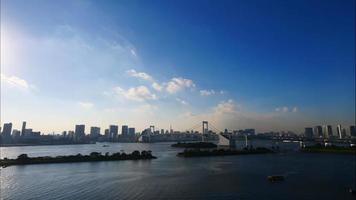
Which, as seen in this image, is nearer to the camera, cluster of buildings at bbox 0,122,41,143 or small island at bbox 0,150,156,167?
small island at bbox 0,150,156,167

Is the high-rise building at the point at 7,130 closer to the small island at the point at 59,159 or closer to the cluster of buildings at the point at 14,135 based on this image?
the cluster of buildings at the point at 14,135

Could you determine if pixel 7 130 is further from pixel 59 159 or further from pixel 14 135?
pixel 59 159

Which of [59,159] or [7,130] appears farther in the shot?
A: [7,130]

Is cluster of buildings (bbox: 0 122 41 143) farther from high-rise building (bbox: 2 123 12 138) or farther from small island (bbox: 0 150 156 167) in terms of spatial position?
small island (bbox: 0 150 156 167)

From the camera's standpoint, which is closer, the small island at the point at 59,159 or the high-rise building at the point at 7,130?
the small island at the point at 59,159

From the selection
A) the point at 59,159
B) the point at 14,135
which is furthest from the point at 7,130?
the point at 59,159

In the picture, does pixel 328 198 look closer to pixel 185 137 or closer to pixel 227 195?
pixel 227 195

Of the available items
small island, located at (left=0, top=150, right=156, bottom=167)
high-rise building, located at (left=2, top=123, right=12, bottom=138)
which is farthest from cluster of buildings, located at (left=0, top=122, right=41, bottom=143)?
small island, located at (left=0, top=150, right=156, bottom=167)

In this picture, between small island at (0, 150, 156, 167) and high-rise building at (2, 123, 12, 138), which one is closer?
small island at (0, 150, 156, 167)

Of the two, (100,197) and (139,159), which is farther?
(139,159)

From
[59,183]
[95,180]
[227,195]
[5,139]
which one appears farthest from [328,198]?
[5,139]

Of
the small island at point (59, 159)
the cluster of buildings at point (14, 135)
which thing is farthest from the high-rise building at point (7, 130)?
the small island at point (59, 159)
